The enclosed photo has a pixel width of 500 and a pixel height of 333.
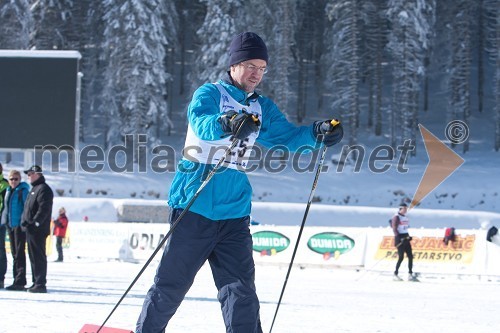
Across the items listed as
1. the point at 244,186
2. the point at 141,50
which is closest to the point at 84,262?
the point at 244,186

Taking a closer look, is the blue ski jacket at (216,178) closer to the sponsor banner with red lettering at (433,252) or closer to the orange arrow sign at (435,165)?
the sponsor banner with red lettering at (433,252)

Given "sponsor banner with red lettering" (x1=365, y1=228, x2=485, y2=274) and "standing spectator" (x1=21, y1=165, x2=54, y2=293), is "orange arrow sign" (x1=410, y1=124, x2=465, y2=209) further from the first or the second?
"standing spectator" (x1=21, y1=165, x2=54, y2=293)

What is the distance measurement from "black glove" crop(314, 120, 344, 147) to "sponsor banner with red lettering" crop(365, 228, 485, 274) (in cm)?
1167

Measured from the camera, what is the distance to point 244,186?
157 inches

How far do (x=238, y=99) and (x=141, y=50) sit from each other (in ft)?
111

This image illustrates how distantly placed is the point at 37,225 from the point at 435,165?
1270 inches

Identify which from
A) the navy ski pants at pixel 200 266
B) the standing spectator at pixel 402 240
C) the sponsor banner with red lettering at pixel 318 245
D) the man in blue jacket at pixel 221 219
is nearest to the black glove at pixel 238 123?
the man in blue jacket at pixel 221 219

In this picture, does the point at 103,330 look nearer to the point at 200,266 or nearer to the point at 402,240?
the point at 200,266

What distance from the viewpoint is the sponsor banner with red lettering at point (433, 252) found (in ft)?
49.2

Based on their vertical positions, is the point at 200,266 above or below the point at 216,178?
below

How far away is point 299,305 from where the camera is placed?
8852 mm

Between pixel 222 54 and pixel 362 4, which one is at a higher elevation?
pixel 362 4

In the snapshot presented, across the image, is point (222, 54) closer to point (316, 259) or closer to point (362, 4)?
point (362, 4)

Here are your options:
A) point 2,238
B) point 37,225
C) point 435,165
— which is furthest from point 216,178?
point 435,165
